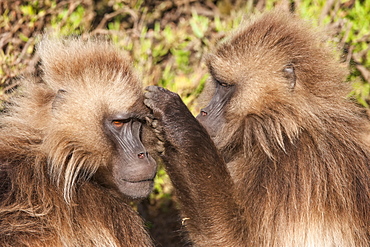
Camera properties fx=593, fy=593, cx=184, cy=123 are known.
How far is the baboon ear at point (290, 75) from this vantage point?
3842mm

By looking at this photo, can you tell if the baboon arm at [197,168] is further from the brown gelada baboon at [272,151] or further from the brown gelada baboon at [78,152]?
the brown gelada baboon at [78,152]

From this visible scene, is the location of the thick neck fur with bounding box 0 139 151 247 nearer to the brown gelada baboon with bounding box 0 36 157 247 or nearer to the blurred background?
the brown gelada baboon with bounding box 0 36 157 247

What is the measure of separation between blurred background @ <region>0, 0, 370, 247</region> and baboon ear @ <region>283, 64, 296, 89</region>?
1147 millimetres

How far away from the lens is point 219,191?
365cm

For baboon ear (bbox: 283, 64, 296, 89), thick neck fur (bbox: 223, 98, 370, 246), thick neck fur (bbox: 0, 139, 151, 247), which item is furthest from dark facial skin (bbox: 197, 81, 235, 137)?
thick neck fur (bbox: 0, 139, 151, 247)

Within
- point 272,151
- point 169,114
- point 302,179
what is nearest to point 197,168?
point 169,114

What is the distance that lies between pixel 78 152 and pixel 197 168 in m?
0.73

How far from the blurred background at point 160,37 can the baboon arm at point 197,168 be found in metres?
1.25

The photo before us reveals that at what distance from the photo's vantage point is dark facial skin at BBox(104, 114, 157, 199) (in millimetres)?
3500

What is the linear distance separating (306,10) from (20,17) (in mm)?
2609

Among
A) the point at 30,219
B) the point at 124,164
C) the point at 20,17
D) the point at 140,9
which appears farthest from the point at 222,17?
the point at 30,219

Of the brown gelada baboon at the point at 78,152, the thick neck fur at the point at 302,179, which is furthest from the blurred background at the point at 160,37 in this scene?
the thick neck fur at the point at 302,179

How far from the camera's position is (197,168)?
11.9ft

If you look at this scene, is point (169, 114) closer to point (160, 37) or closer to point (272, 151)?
point (272, 151)
